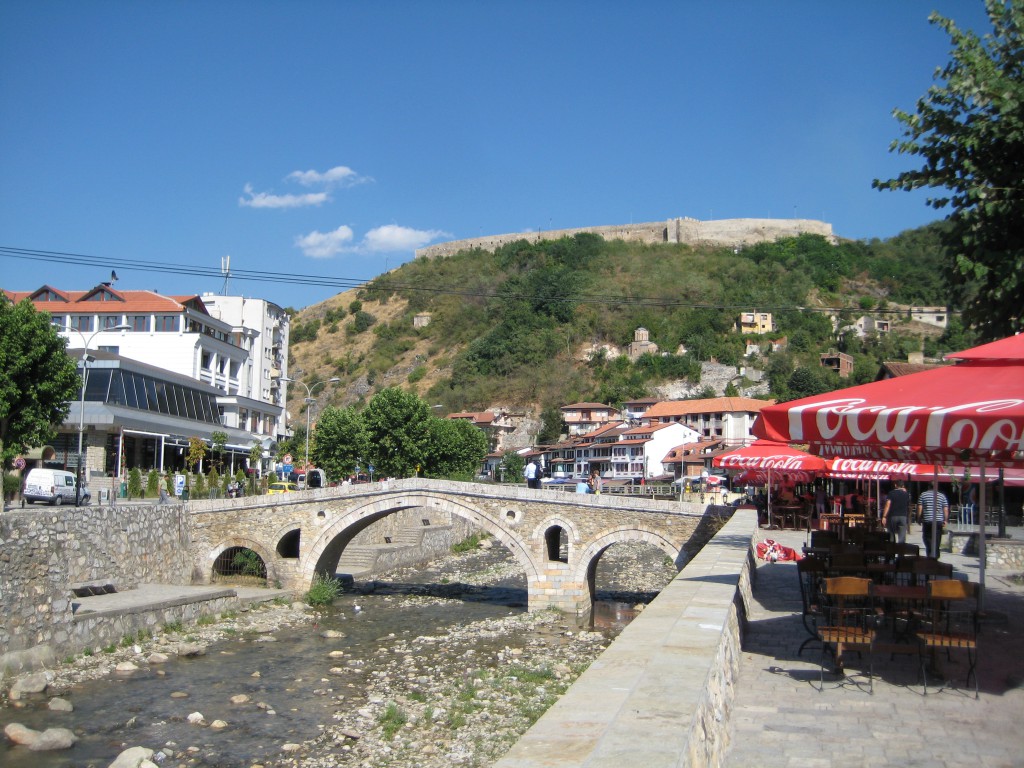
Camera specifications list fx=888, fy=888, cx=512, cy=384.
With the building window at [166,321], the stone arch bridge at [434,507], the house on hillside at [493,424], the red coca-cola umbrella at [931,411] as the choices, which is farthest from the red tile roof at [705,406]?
the red coca-cola umbrella at [931,411]

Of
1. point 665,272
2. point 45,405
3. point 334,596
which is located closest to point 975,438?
point 45,405

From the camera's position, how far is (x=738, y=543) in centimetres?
1016

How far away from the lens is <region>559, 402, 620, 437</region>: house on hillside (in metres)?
70.2

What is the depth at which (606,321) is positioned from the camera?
82.6m

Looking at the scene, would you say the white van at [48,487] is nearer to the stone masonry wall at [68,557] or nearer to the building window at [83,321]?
the stone masonry wall at [68,557]

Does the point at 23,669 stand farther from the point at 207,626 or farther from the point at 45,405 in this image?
the point at 45,405

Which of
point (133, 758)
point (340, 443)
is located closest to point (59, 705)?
point (133, 758)

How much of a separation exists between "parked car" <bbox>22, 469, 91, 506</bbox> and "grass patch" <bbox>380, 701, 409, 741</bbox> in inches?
485

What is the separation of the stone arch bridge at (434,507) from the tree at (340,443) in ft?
39.2

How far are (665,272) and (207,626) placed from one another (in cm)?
7116

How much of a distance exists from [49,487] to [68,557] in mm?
4414

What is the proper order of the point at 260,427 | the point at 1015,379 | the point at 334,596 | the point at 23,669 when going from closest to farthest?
1. the point at 1015,379
2. the point at 23,669
3. the point at 334,596
4. the point at 260,427

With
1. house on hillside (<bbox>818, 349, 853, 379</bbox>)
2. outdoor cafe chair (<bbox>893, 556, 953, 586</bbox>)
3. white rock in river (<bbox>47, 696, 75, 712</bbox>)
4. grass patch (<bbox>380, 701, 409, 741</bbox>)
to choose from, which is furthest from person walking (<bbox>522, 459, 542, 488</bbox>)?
house on hillside (<bbox>818, 349, 853, 379</bbox>)

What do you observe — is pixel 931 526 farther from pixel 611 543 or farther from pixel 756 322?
pixel 756 322
